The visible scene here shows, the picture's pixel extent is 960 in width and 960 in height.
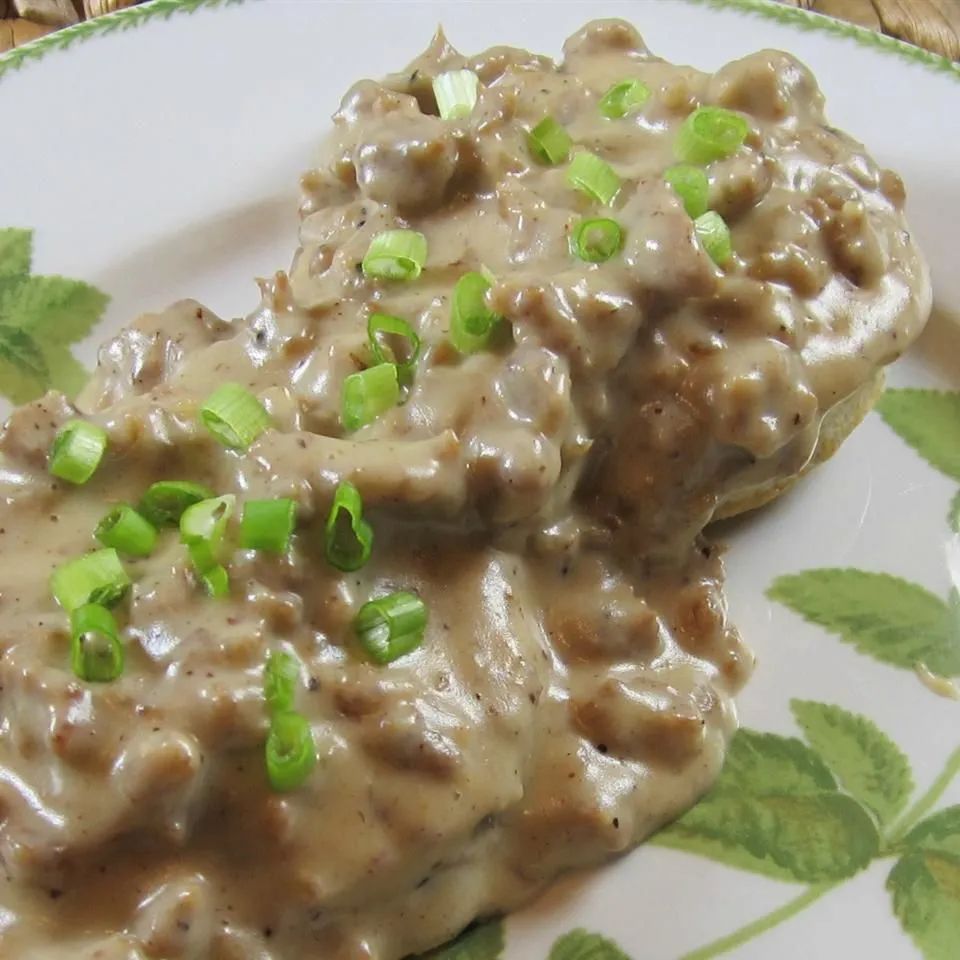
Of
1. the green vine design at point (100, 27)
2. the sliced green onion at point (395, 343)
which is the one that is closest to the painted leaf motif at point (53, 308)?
the green vine design at point (100, 27)

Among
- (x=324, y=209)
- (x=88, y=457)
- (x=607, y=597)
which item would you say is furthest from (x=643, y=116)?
(x=88, y=457)

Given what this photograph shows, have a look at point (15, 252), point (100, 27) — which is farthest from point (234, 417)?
point (100, 27)

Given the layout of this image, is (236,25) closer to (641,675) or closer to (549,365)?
(549,365)

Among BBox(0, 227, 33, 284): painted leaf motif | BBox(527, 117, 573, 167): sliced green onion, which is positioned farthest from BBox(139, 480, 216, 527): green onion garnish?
BBox(0, 227, 33, 284): painted leaf motif

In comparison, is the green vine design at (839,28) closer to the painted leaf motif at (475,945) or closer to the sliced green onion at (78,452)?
the sliced green onion at (78,452)

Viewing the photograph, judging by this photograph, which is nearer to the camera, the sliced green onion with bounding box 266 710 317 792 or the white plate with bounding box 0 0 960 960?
the sliced green onion with bounding box 266 710 317 792

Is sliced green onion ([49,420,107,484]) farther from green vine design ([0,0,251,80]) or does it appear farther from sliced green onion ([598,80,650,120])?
green vine design ([0,0,251,80])

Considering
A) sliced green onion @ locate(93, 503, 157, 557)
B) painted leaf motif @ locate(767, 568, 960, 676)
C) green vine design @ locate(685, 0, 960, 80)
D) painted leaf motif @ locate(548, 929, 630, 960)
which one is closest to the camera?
sliced green onion @ locate(93, 503, 157, 557)
